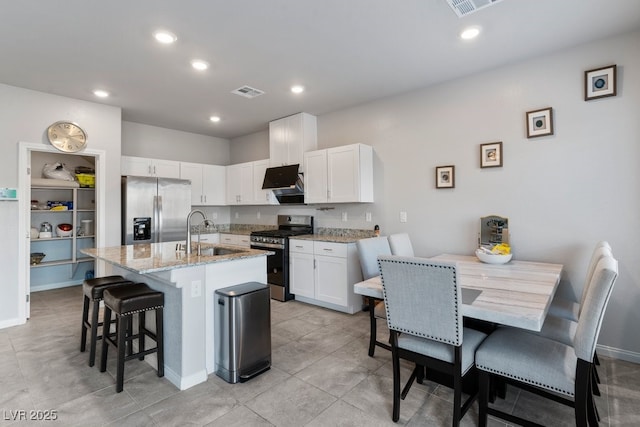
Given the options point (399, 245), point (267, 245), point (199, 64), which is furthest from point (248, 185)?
point (399, 245)

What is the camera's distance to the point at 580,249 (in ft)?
9.33

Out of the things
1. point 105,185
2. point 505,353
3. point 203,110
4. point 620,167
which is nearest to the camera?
point 505,353

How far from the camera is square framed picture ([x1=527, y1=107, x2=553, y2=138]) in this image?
116 inches

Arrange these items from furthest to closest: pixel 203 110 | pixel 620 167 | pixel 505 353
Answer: pixel 203 110 < pixel 620 167 < pixel 505 353

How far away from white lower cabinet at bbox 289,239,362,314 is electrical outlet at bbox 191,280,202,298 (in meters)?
1.85

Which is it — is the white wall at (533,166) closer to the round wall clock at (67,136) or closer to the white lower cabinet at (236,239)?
the white lower cabinet at (236,239)

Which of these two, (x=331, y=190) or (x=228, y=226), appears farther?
(x=228, y=226)

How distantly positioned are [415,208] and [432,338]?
91.3 inches

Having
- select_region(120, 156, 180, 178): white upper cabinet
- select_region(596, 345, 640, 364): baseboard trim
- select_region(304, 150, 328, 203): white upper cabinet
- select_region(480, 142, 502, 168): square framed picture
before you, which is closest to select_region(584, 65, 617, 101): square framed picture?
select_region(480, 142, 502, 168): square framed picture

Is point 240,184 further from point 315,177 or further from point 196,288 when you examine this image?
point 196,288

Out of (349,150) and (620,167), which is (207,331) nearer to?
(349,150)

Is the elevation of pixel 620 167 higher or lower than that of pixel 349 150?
lower

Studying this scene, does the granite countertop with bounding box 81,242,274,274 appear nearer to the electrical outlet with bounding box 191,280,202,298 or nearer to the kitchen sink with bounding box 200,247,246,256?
the kitchen sink with bounding box 200,247,246,256

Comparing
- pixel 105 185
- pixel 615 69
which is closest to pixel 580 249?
pixel 615 69
